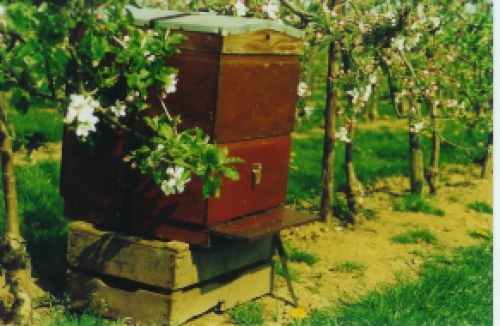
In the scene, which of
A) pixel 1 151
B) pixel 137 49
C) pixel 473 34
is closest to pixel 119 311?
pixel 1 151

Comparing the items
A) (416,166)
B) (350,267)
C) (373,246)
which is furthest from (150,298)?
(416,166)

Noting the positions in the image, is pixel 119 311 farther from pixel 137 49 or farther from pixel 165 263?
pixel 137 49

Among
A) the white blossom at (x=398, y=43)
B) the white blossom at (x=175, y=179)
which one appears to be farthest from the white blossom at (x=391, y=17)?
the white blossom at (x=175, y=179)

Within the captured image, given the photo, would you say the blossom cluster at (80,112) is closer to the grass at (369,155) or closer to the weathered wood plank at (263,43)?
the weathered wood plank at (263,43)

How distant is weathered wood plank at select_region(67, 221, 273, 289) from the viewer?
398cm

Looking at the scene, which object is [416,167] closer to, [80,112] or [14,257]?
[14,257]

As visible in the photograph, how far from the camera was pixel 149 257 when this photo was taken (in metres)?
4.02

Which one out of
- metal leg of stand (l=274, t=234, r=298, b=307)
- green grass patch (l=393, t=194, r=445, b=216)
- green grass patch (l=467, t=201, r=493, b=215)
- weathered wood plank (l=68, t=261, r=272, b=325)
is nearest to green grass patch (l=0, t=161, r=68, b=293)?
weathered wood plank (l=68, t=261, r=272, b=325)

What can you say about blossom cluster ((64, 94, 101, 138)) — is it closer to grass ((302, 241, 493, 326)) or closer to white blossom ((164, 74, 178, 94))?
white blossom ((164, 74, 178, 94))

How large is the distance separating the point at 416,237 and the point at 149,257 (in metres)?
3.00

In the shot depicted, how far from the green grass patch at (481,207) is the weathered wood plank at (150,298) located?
11.9 feet

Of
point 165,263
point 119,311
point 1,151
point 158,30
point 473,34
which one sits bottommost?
point 119,311

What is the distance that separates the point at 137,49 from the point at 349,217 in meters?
3.46

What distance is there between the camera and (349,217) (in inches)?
255
